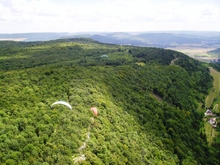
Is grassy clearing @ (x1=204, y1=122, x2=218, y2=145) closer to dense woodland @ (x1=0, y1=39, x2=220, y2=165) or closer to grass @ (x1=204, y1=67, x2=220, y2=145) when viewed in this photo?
grass @ (x1=204, y1=67, x2=220, y2=145)

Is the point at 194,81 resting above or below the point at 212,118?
above

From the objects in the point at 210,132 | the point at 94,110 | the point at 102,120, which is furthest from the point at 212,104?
the point at 94,110

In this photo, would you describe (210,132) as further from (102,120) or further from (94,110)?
(94,110)

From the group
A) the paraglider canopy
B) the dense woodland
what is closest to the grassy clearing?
the dense woodland

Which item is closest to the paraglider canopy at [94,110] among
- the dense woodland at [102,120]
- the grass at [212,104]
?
the dense woodland at [102,120]

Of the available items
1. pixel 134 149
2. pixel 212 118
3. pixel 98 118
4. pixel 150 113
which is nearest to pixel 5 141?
pixel 98 118

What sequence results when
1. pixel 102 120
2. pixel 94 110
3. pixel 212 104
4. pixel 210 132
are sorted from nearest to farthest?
pixel 102 120 → pixel 94 110 → pixel 210 132 → pixel 212 104

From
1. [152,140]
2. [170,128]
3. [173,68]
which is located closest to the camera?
[152,140]

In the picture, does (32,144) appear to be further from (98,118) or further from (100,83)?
(100,83)
